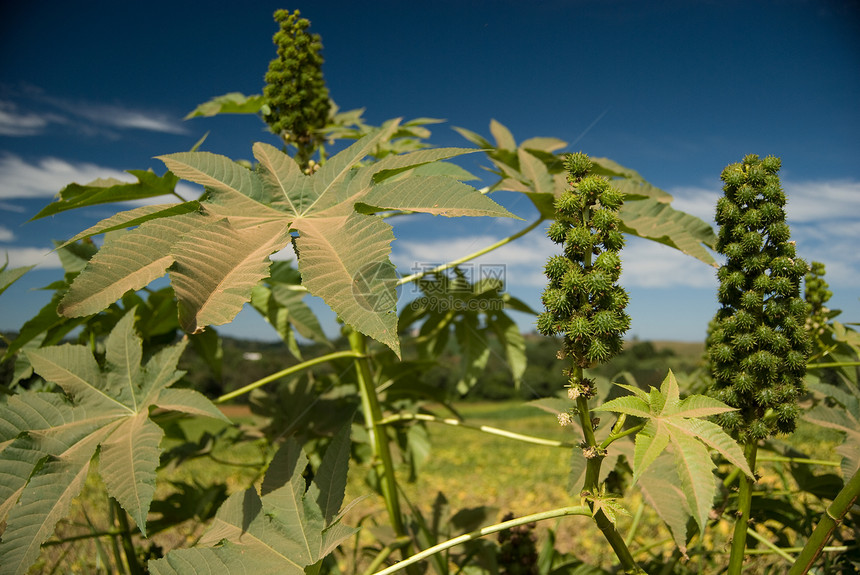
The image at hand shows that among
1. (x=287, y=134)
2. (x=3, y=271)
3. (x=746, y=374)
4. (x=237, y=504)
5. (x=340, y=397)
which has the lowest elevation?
(x=237, y=504)

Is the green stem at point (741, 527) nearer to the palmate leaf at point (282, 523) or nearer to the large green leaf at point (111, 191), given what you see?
the palmate leaf at point (282, 523)

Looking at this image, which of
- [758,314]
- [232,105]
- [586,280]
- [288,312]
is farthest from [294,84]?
[758,314]

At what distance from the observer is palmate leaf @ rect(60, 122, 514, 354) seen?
0.80m

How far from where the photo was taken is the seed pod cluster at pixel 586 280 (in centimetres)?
80

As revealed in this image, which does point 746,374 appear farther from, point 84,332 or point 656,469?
point 84,332

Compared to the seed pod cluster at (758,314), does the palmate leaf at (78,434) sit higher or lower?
lower

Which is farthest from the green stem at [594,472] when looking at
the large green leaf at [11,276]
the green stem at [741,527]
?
the large green leaf at [11,276]

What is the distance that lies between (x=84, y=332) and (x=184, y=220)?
109cm

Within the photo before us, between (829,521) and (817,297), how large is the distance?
897 millimetres

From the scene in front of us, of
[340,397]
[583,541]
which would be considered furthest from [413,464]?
[583,541]

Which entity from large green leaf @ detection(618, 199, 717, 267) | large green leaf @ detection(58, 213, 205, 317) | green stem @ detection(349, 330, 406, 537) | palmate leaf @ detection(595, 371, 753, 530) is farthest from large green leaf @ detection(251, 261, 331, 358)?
palmate leaf @ detection(595, 371, 753, 530)

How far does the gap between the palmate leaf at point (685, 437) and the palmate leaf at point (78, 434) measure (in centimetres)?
82

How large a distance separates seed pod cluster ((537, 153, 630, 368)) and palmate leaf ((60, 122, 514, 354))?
4.5 inches

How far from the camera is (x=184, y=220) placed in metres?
0.97
